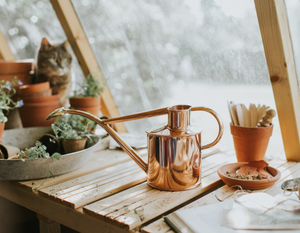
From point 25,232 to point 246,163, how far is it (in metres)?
1.04

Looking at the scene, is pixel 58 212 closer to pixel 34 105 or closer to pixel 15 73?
pixel 34 105

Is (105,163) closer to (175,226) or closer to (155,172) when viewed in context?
(155,172)

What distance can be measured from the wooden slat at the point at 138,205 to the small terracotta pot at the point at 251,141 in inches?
7.2

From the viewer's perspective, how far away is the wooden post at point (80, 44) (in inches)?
70.0

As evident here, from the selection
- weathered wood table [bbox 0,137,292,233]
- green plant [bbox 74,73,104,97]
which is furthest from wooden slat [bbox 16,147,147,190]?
green plant [bbox 74,73,104,97]

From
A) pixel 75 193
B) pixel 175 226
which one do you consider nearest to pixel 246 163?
pixel 175 226

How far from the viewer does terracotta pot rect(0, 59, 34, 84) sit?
1.81m

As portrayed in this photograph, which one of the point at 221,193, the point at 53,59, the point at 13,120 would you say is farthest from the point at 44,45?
the point at 221,193

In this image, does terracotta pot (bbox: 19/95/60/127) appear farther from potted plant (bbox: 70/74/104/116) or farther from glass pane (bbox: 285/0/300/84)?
glass pane (bbox: 285/0/300/84)

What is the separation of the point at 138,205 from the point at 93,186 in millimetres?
227

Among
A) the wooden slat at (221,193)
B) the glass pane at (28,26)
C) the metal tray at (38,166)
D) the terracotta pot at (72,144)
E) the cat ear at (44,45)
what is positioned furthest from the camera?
the glass pane at (28,26)

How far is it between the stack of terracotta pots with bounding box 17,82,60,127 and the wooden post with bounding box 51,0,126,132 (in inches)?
12.2

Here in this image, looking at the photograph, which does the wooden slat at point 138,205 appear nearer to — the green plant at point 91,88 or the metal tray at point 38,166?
the metal tray at point 38,166

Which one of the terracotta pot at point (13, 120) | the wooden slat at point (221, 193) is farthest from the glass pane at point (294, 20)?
the terracotta pot at point (13, 120)
